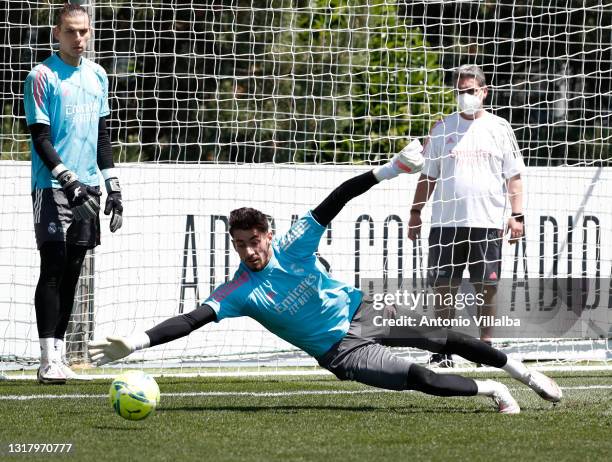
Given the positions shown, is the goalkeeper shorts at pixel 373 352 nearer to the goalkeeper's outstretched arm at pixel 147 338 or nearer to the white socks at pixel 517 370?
the white socks at pixel 517 370

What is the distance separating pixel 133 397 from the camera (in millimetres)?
5008

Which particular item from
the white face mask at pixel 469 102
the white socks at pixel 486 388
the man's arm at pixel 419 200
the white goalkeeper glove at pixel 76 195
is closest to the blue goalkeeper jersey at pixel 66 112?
the white goalkeeper glove at pixel 76 195

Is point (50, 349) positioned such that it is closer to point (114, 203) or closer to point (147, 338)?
point (114, 203)

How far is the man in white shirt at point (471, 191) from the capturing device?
799 centimetres

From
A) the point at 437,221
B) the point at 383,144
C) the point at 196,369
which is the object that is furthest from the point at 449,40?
the point at 196,369

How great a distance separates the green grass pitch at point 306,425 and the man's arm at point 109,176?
3.65ft

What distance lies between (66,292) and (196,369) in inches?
66.3

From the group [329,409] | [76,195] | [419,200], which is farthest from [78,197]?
[419,200]

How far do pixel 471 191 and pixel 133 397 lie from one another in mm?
3760

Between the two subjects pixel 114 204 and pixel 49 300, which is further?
pixel 114 204

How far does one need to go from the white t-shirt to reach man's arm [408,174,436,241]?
0.10 m

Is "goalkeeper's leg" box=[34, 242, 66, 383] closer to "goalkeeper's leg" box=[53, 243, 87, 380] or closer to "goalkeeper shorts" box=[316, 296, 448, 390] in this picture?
"goalkeeper's leg" box=[53, 243, 87, 380]

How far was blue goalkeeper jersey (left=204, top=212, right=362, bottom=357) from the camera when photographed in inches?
216

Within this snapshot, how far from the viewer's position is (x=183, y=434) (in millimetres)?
4863
